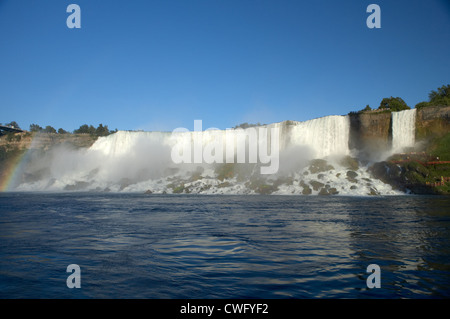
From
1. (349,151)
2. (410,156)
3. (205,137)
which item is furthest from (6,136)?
(410,156)

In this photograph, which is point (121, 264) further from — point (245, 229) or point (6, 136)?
point (6, 136)

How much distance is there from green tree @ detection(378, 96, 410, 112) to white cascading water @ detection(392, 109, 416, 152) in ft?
51.5

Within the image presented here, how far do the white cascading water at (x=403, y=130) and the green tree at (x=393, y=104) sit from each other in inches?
618

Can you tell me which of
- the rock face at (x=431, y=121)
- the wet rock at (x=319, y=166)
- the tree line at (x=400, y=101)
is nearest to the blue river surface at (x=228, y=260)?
the wet rock at (x=319, y=166)

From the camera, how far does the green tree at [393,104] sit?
56.4 metres

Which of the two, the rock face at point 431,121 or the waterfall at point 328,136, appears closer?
the rock face at point 431,121

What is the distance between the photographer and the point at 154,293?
502 cm

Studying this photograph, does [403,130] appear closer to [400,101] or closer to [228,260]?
[400,101]

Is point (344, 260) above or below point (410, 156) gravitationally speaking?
below

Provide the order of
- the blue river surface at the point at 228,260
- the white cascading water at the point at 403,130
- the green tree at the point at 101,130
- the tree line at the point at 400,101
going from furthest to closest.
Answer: the green tree at the point at 101,130 → the tree line at the point at 400,101 → the white cascading water at the point at 403,130 → the blue river surface at the point at 228,260

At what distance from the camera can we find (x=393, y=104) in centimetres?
5716

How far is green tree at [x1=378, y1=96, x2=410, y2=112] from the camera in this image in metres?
56.4

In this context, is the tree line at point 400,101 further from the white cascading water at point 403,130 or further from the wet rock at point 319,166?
the wet rock at point 319,166
